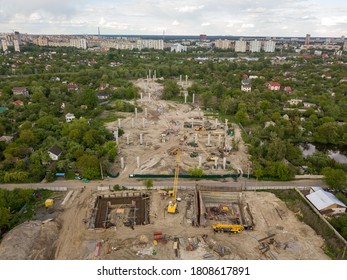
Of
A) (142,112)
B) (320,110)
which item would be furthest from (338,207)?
(142,112)

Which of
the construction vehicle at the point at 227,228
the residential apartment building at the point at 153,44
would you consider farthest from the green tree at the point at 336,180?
the residential apartment building at the point at 153,44

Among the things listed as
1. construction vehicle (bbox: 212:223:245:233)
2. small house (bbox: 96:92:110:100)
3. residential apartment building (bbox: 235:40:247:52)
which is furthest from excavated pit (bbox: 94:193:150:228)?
residential apartment building (bbox: 235:40:247:52)

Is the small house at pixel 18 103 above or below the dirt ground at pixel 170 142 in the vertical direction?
above

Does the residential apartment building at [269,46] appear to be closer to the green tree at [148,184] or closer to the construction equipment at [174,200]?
the construction equipment at [174,200]

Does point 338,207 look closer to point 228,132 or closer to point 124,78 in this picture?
point 228,132

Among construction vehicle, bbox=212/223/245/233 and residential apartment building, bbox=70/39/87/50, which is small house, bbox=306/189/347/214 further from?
residential apartment building, bbox=70/39/87/50

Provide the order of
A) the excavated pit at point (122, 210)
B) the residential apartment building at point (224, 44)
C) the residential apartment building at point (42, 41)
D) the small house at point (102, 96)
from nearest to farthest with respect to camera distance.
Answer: the excavated pit at point (122, 210) < the small house at point (102, 96) < the residential apartment building at point (42, 41) < the residential apartment building at point (224, 44)

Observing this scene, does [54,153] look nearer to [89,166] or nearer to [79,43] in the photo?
[89,166]

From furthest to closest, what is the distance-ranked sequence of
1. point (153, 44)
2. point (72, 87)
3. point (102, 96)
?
1. point (153, 44)
2. point (72, 87)
3. point (102, 96)

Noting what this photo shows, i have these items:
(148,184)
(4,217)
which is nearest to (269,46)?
(148,184)
